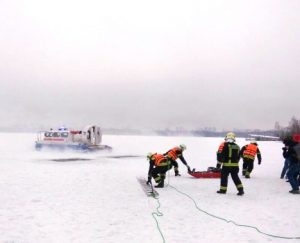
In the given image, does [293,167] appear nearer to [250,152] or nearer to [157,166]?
[250,152]

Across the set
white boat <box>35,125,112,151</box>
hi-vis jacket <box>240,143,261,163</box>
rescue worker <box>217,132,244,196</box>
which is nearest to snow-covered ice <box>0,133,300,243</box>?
rescue worker <box>217,132,244,196</box>

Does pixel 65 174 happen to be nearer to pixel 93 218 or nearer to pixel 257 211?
pixel 93 218

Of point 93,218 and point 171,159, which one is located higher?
point 171,159

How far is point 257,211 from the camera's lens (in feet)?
26.7

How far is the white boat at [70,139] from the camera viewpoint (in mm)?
30984

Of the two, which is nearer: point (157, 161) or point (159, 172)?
point (157, 161)

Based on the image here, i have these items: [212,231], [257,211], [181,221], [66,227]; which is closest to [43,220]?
[66,227]

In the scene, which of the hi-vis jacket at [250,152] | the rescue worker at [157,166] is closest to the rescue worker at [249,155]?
the hi-vis jacket at [250,152]

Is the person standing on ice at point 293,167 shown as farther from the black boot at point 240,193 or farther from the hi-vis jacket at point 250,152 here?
the hi-vis jacket at point 250,152

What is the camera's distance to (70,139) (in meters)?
31.7

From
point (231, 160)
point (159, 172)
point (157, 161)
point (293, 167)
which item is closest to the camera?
point (231, 160)

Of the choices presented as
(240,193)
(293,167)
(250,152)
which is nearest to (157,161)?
(240,193)

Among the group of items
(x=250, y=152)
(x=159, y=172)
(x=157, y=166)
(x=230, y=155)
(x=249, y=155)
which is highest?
(x=230, y=155)

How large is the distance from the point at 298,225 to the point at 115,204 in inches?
165
